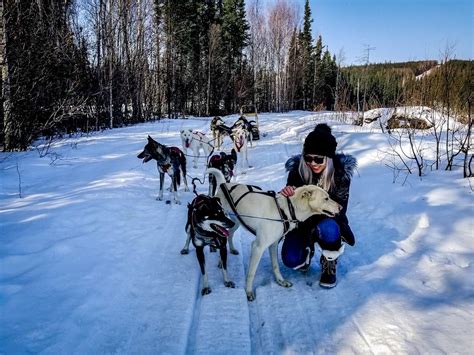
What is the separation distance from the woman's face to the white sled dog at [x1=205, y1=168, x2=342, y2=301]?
15.9 inches

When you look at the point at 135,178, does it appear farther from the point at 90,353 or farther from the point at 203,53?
the point at 203,53

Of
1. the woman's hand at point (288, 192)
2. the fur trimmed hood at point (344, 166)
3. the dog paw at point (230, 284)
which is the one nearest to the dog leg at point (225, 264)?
the dog paw at point (230, 284)

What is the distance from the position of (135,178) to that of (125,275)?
162 inches

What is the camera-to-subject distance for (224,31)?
3244 centimetres

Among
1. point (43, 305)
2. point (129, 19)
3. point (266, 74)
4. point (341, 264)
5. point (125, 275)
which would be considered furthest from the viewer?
point (266, 74)

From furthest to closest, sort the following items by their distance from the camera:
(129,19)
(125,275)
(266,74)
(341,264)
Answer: (266,74)
(129,19)
(341,264)
(125,275)

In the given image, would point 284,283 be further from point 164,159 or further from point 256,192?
point 164,159

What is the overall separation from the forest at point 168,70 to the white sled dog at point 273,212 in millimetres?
3855

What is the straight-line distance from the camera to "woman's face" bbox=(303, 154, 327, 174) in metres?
3.22

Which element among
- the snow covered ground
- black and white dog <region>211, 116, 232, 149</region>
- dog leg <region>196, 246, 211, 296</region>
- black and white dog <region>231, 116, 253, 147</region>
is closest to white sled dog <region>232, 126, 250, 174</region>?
black and white dog <region>231, 116, 253, 147</region>

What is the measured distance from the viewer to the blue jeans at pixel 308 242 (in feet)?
10.1

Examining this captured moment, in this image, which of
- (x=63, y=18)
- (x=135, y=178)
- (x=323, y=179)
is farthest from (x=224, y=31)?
(x=323, y=179)

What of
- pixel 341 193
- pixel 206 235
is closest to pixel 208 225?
pixel 206 235

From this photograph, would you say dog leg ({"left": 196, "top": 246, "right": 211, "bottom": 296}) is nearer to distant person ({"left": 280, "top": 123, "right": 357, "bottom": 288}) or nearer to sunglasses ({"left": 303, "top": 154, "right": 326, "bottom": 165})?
distant person ({"left": 280, "top": 123, "right": 357, "bottom": 288})
